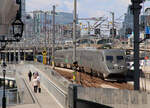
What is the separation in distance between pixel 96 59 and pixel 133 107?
14647mm

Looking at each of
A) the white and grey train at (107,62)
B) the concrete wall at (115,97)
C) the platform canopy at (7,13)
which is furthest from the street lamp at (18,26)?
the white and grey train at (107,62)

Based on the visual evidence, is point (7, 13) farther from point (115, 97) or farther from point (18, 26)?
point (115, 97)

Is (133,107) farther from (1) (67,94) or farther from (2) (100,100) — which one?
(1) (67,94)

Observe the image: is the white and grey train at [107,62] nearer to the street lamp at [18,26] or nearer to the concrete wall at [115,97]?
the concrete wall at [115,97]

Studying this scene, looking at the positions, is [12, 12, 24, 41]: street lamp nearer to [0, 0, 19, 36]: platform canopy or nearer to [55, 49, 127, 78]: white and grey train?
[0, 0, 19, 36]: platform canopy

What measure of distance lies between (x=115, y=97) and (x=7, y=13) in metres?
8.86

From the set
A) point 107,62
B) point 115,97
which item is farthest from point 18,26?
point 107,62

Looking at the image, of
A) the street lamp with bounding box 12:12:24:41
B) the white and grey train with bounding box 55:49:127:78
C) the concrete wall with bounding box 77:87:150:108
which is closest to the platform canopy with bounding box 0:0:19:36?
the street lamp with bounding box 12:12:24:41

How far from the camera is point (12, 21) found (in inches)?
315

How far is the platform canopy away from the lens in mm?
6396

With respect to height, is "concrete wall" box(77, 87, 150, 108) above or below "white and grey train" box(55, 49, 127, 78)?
below

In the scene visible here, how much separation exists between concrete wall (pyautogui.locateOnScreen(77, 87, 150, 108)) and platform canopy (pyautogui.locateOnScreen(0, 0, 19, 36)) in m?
7.27

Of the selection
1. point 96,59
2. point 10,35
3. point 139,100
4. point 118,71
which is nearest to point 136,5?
point 139,100

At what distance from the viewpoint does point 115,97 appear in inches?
568
